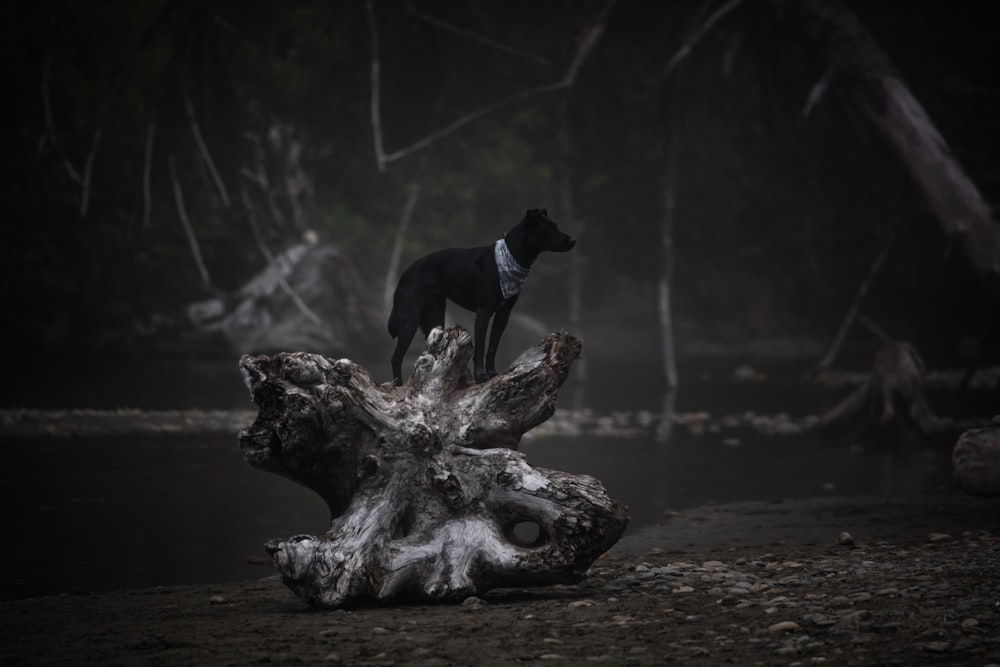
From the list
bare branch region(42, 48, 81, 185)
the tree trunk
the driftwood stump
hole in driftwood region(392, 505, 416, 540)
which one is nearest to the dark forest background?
bare branch region(42, 48, 81, 185)

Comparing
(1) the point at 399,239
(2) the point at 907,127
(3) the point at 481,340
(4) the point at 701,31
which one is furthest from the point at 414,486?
(1) the point at 399,239

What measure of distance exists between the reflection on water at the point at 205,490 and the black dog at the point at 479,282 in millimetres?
1696

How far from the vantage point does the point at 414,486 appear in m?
5.54

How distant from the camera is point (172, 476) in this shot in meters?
9.15

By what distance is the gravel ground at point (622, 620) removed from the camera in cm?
417

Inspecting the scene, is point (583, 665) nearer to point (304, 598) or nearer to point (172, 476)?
point (304, 598)

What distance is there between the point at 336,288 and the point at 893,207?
9.95 meters

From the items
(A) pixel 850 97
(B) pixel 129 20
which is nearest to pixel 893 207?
(A) pixel 850 97

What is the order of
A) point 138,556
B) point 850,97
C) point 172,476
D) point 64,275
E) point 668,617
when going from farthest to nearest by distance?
1. point 64,275
2. point 850,97
3. point 172,476
4. point 138,556
5. point 668,617

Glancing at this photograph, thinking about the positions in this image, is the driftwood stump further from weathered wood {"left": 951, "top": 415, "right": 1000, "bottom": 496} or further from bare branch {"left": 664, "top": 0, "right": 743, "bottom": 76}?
bare branch {"left": 664, "top": 0, "right": 743, "bottom": 76}

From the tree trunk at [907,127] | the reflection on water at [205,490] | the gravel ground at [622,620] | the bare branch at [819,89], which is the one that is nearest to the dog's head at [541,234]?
the gravel ground at [622,620]

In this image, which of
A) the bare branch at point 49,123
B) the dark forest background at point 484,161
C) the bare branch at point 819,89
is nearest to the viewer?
the bare branch at point 819,89

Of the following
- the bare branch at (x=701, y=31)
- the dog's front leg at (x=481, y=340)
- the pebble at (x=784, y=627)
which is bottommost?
the pebble at (x=784, y=627)

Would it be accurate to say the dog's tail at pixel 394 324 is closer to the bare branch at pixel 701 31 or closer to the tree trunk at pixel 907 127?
the tree trunk at pixel 907 127
